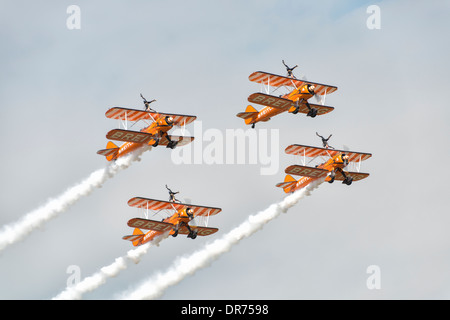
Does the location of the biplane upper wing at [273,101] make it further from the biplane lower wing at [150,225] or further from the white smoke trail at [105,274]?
the white smoke trail at [105,274]

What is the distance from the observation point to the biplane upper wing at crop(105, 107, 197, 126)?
320 feet

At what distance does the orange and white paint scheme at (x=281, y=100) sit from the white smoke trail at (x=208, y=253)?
18.5ft

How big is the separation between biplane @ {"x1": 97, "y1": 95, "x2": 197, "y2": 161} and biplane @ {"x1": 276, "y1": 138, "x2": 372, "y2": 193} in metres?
8.07

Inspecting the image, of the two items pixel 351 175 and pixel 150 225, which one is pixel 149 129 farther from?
pixel 351 175

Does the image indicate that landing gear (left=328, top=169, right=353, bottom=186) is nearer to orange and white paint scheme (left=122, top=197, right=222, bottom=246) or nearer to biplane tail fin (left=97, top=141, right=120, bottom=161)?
orange and white paint scheme (left=122, top=197, right=222, bottom=246)

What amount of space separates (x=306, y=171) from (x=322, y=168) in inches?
50.2

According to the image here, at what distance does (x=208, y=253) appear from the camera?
100812 millimetres

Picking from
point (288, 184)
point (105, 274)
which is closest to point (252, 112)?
point (288, 184)

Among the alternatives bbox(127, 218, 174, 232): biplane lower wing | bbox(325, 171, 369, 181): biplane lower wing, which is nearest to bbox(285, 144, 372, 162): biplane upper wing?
bbox(325, 171, 369, 181): biplane lower wing

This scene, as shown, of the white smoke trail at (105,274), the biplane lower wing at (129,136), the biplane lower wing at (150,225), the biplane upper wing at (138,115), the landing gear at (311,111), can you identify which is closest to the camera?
the biplane lower wing at (129,136)

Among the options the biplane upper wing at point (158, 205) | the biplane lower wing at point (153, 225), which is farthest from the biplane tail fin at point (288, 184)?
the biplane lower wing at point (153, 225)

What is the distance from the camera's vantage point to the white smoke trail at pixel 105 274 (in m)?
98.5
